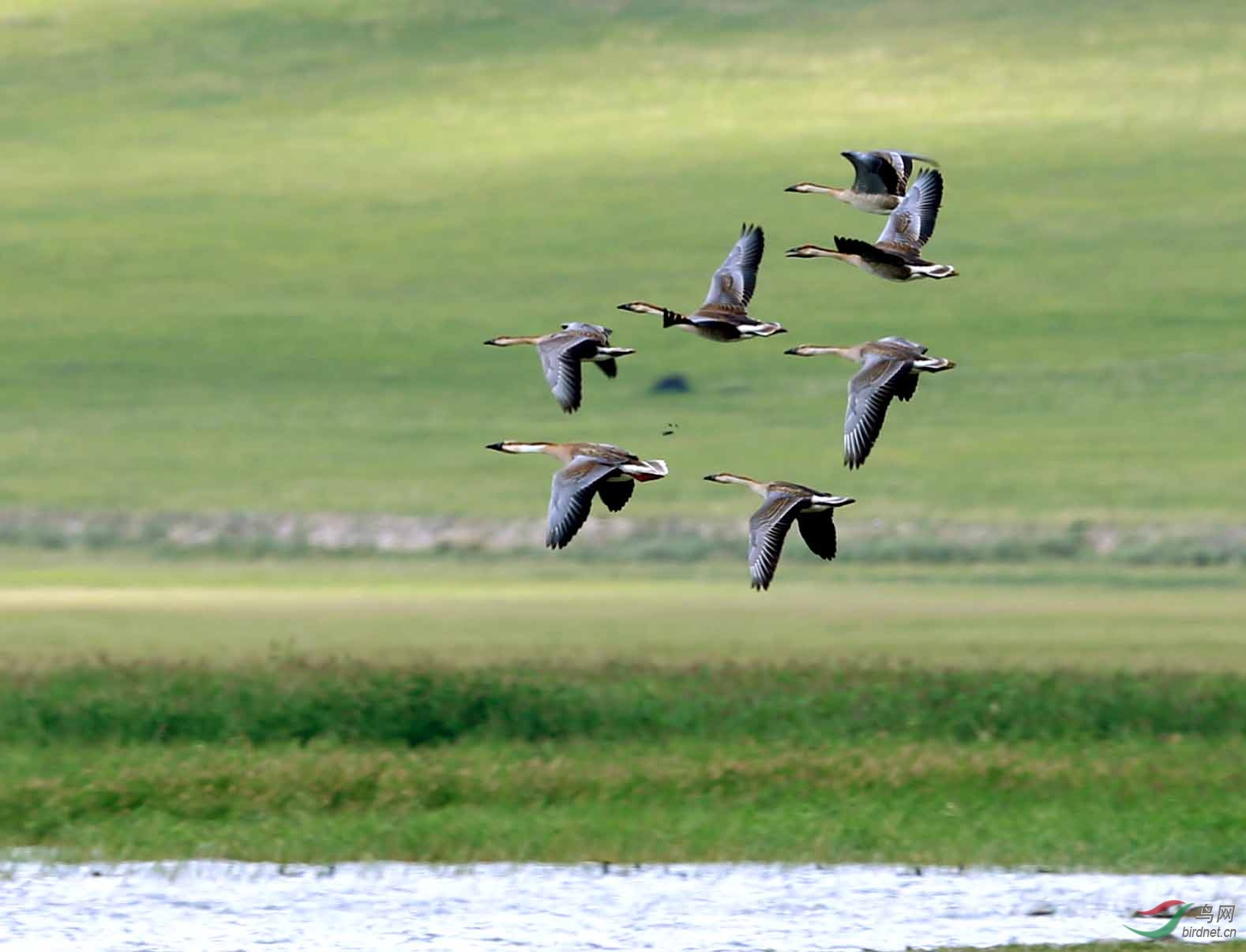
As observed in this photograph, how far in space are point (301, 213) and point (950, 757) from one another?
6470 centimetres

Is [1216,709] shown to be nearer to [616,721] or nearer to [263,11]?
[616,721]

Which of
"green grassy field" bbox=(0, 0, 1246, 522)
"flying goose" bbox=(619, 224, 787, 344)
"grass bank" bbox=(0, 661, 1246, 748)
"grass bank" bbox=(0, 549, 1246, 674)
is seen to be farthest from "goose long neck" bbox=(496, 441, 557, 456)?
"green grassy field" bbox=(0, 0, 1246, 522)

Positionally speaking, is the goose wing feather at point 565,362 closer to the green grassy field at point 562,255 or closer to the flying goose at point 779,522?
the flying goose at point 779,522

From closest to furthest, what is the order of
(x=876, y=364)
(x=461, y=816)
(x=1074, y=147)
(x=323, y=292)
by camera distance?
1. (x=876, y=364)
2. (x=461, y=816)
3. (x=323, y=292)
4. (x=1074, y=147)

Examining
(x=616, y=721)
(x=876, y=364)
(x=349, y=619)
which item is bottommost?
(x=349, y=619)

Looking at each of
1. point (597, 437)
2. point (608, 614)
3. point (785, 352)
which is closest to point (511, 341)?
point (785, 352)

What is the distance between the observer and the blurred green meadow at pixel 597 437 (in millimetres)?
18797

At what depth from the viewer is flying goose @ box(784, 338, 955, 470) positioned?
847 centimetres

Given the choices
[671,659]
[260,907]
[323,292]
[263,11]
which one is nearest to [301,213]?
[323,292]

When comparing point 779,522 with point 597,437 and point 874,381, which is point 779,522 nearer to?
point 874,381

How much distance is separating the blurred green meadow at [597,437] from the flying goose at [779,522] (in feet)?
27.2

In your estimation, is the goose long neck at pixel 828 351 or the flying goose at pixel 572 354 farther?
the goose long neck at pixel 828 351

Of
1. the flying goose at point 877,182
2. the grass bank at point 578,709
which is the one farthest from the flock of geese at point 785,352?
the grass bank at point 578,709

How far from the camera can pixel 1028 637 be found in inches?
1512
